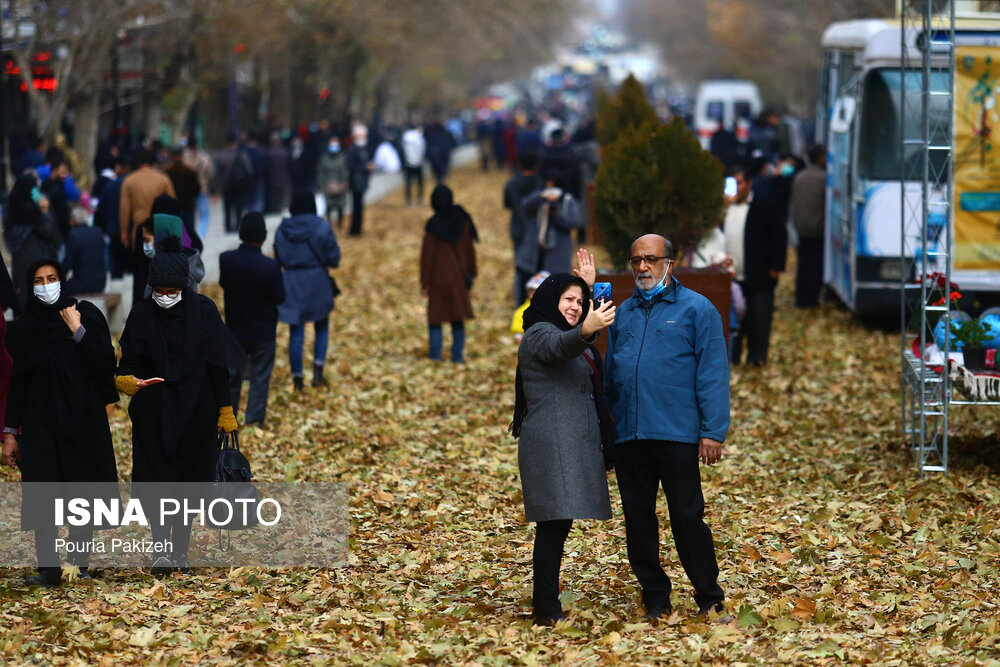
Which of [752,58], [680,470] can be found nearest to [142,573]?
[680,470]

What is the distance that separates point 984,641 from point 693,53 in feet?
301

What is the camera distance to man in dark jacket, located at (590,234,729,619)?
7.38m

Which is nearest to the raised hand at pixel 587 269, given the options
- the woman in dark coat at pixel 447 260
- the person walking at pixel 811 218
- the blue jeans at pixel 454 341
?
the woman in dark coat at pixel 447 260

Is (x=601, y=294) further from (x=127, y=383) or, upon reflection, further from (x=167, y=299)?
(x=127, y=383)

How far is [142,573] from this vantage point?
28.6ft

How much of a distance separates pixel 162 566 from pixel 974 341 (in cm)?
548

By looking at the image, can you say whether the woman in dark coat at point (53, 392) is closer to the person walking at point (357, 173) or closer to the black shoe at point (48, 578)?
the black shoe at point (48, 578)

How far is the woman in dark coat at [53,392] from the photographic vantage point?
8328mm

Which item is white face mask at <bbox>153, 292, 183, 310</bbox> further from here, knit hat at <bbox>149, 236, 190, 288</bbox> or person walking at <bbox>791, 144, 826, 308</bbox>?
person walking at <bbox>791, 144, 826, 308</bbox>

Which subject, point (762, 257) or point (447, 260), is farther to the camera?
point (447, 260)

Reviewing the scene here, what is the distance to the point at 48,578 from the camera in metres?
8.41

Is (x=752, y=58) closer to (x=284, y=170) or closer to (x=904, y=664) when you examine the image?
(x=284, y=170)

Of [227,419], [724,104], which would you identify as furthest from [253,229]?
[724,104]

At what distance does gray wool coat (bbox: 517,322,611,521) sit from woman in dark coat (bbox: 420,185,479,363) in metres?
8.21
